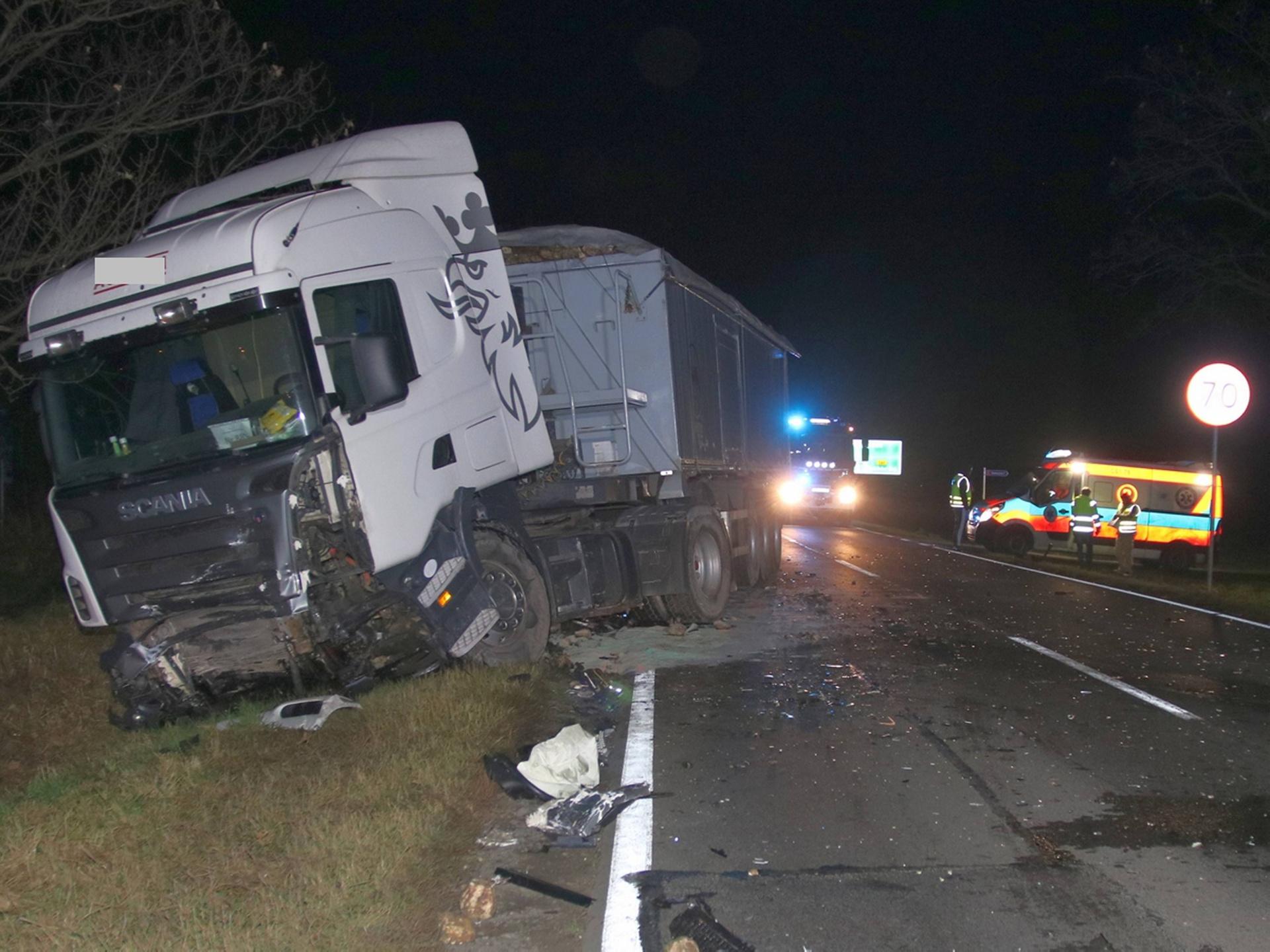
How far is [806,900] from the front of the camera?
166 inches

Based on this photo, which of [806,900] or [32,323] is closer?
[806,900]

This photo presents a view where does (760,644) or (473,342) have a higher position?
(473,342)

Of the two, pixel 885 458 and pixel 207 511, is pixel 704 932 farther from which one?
pixel 885 458

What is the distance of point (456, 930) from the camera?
404 cm

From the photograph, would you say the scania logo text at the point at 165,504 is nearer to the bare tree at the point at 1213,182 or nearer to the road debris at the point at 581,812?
the road debris at the point at 581,812

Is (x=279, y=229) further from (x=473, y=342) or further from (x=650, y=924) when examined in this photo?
(x=650, y=924)

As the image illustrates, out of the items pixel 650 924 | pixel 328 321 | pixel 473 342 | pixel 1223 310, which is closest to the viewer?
pixel 650 924

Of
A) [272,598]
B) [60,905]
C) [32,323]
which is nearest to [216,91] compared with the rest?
[32,323]

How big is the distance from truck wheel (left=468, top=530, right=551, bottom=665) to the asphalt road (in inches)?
44.7

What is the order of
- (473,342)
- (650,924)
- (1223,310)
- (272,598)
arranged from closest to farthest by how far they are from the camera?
(650,924)
(272,598)
(473,342)
(1223,310)

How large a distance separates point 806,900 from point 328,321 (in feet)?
14.2

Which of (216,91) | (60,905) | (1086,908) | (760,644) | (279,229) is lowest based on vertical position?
(760,644)

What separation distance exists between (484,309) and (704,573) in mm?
4425

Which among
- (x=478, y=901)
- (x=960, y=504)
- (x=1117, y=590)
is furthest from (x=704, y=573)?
(x=960, y=504)
